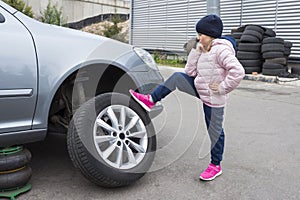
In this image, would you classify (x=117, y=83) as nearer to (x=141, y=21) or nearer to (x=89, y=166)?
(x=89, y=166)

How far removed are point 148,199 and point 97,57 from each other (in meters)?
1.26

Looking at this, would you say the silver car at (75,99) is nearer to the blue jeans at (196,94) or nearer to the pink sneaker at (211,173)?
the blue jeans at (196,94)

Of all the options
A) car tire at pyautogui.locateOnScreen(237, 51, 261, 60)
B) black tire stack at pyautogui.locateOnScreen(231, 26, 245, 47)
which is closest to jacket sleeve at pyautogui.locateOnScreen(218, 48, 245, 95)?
car tire at pyautogui.locateOnScreen(237, 51, 261, 60)

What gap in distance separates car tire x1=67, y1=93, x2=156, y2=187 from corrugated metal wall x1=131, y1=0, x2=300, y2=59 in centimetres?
920

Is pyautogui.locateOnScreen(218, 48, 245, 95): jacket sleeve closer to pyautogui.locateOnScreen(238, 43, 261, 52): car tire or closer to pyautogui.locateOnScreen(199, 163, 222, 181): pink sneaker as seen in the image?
pyautogui.locateOnScreen(199, 163, 222, 181): pink sneaker

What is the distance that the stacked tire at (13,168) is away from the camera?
2516 mm

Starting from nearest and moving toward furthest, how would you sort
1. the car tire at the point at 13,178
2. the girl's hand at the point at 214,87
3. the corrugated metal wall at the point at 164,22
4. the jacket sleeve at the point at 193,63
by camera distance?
the car tire at the point at 13,178, the girl's hand at the point at 214,87, the jacket sleeve at the point at 193,63, the corrugated metal wall at the point at 164,22

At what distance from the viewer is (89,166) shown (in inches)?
99.0

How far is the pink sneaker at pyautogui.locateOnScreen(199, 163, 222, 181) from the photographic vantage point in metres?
3.00

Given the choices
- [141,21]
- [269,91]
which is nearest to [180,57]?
[141,21]

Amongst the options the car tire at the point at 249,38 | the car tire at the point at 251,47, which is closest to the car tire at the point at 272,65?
the car tire at the point at 251,47

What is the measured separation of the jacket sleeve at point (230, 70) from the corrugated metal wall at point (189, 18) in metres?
8.90

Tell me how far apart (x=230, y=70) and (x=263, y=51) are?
25.4ft

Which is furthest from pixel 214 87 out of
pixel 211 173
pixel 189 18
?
pixel 189 18
